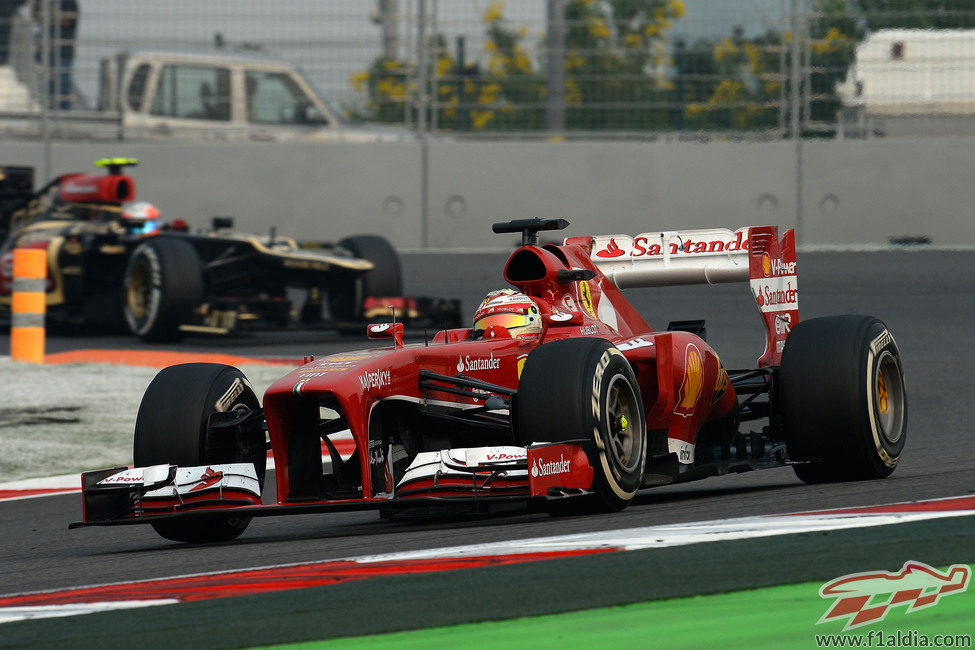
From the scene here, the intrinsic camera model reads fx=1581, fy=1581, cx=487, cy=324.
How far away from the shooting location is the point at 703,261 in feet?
26.8

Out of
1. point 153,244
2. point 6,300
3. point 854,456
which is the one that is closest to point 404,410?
point 854,456

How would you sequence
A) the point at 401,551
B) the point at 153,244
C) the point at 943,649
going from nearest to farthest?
1. the point at 943,649
2. the point at 401,551
3. the point at 153,244

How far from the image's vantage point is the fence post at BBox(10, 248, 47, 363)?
13.4 metres

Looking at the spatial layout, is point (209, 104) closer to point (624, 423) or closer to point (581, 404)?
point (624, 423)

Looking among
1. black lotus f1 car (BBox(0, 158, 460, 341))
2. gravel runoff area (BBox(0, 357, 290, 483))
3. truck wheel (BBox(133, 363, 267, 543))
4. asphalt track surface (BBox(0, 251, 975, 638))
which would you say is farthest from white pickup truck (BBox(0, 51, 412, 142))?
truck wheel (BBox(133, 363, 267, 543))

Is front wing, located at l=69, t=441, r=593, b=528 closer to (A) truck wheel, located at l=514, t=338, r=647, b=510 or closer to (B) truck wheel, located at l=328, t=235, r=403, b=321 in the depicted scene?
(A) truck wheel, located at l=514, t=338, r=647, b=510

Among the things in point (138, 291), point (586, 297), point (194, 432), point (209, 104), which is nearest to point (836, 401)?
point (586, 297)

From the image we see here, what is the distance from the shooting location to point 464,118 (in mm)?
17906

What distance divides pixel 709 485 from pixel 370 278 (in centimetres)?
762

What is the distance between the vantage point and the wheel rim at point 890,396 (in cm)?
742

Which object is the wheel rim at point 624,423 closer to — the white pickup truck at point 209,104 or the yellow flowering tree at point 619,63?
the yellow flowering tree at point 619,63

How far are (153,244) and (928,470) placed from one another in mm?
8916

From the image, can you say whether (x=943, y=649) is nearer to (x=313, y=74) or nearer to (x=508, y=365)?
(x=508, y=365)

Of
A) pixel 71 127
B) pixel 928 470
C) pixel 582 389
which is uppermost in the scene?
pixel 71 127
